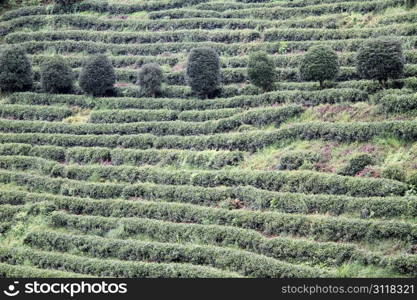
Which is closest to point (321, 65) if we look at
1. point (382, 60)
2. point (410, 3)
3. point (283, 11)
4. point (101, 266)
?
point (382, 60)

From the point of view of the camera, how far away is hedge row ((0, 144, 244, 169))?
4081 cm

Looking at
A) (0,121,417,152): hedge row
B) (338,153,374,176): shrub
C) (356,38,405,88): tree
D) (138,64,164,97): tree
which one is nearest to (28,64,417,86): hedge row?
(138,64,164,97): tree

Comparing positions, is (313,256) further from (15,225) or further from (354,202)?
(15,225)

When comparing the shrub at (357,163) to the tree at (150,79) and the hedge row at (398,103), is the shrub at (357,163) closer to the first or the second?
the hedge row at (398,103)

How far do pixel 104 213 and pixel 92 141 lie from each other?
7760mm

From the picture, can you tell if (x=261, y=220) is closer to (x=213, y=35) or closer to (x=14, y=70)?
(x=213, y=35)

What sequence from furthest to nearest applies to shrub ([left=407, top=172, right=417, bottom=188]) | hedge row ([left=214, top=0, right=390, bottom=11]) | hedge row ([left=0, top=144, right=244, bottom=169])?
hedge row ([left=214, top=0, right=390, bottom=11]) < hedge row ([left=0, top=144, right=244, bottom=169]) < shrub ([left=407, top=172, right=417, bottom=188])

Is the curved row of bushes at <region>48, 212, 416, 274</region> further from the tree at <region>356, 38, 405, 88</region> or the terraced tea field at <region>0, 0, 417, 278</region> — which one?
the tree at <region>356, 38, 405, 88</region>

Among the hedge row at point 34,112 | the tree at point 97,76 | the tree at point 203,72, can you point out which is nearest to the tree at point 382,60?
the tree at point 203,72

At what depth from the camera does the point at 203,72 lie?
4691cm

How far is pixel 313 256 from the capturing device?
104 ft

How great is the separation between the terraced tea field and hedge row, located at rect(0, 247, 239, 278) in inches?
2.8

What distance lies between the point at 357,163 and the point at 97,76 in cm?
2076

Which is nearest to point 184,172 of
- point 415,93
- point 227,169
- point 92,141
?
point 227,169
